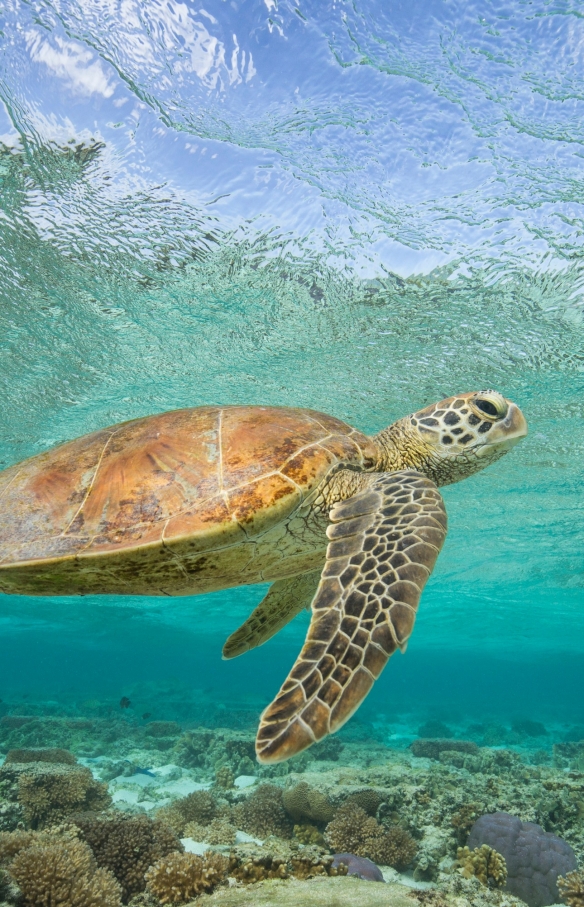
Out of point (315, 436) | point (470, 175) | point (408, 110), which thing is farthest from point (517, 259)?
point (315, 436)

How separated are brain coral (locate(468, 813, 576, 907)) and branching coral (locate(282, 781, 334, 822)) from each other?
6.50 feet

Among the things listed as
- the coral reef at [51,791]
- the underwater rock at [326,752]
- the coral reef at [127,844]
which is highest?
the coral reef at [127,844]

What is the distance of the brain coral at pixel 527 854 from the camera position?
502 cm

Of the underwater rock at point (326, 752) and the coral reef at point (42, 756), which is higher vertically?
the coral reef at point (42, 756)

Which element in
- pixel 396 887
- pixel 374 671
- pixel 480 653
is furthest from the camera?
pixel 480 653

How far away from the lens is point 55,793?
252 inches

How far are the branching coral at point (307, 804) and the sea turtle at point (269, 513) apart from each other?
430 cm

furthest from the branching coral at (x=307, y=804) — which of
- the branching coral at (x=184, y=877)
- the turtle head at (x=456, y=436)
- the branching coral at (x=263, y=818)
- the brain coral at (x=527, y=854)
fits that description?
the turtle head at (x=456, y=436)

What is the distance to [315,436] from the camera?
406cm

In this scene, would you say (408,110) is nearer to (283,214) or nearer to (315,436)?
(283,214)

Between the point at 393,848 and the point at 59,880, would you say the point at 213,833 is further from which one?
the point at 59,880

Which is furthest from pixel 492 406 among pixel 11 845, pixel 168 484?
pixel 11 845

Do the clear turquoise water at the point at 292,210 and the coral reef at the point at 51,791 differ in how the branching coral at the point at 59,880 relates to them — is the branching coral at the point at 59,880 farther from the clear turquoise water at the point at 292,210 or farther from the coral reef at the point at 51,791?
the clear turquoise water at the point at 292,210

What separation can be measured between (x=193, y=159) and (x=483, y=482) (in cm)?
1173
